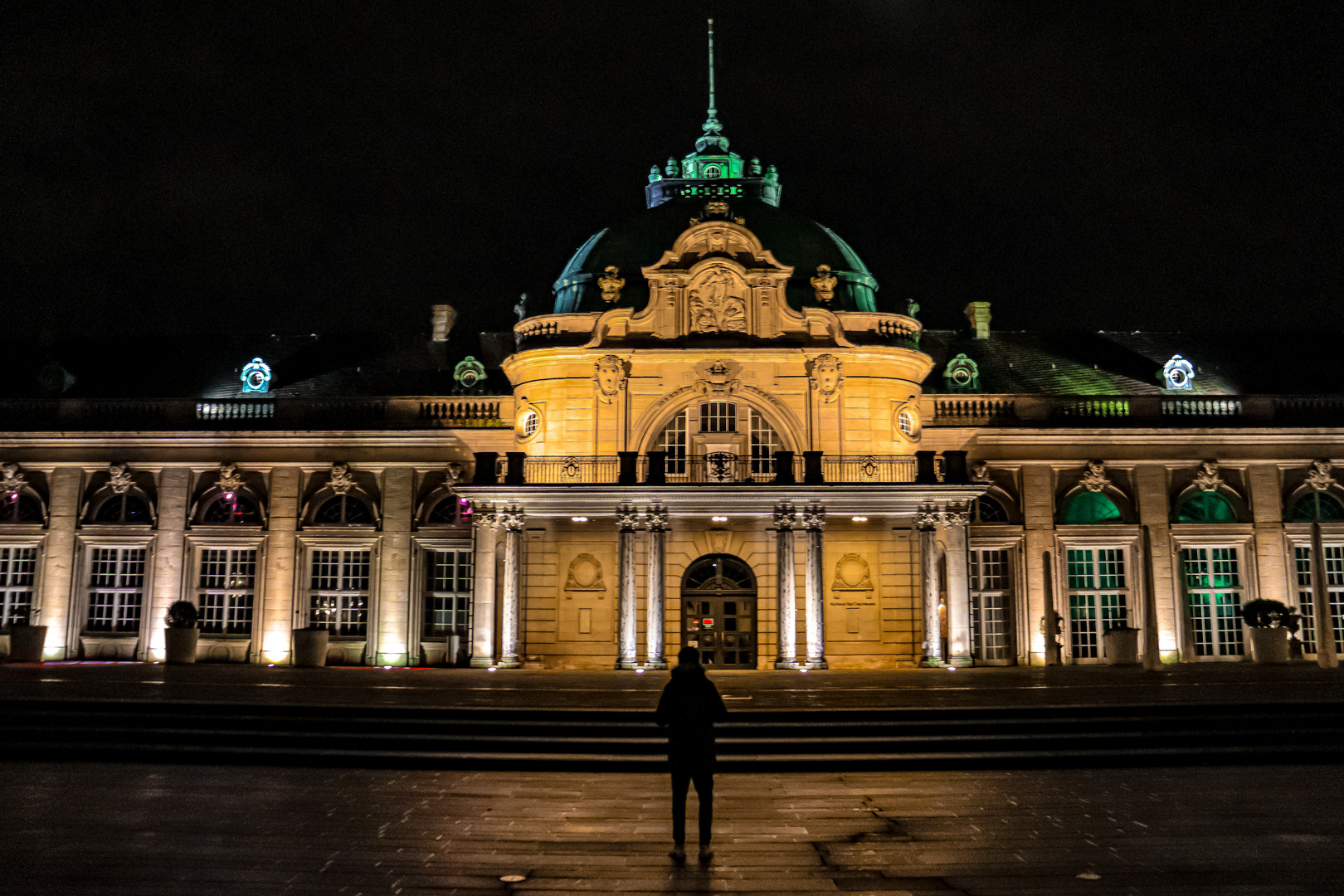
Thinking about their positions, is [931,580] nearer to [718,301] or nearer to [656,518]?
[656,518]

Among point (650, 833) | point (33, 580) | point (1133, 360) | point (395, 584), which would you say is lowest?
point (650, 833)

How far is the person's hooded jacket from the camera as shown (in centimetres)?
873

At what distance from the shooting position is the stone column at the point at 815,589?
87.7 feet

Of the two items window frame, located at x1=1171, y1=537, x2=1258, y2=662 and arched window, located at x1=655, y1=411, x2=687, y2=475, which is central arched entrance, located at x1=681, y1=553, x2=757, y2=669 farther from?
window frame, located at x1=1171, y1=537, x2=1258, y2=662

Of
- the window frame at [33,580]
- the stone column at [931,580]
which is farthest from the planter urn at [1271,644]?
the window frame at [33,580]

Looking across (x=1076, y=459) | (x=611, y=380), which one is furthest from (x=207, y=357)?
(x=1076, y=459)

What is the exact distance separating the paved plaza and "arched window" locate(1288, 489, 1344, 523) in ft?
67.8

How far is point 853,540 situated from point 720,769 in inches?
678

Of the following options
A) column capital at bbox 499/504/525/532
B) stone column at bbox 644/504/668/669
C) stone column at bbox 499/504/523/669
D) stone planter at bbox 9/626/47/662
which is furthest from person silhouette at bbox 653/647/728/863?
stone planter at bbox 9/626/47/662

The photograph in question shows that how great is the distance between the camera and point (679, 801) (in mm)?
8727

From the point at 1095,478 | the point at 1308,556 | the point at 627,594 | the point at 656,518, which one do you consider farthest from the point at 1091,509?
the point at 627,594

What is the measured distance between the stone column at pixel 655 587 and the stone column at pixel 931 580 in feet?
20.7

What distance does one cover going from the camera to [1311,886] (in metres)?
7.61

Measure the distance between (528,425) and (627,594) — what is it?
6.24m
